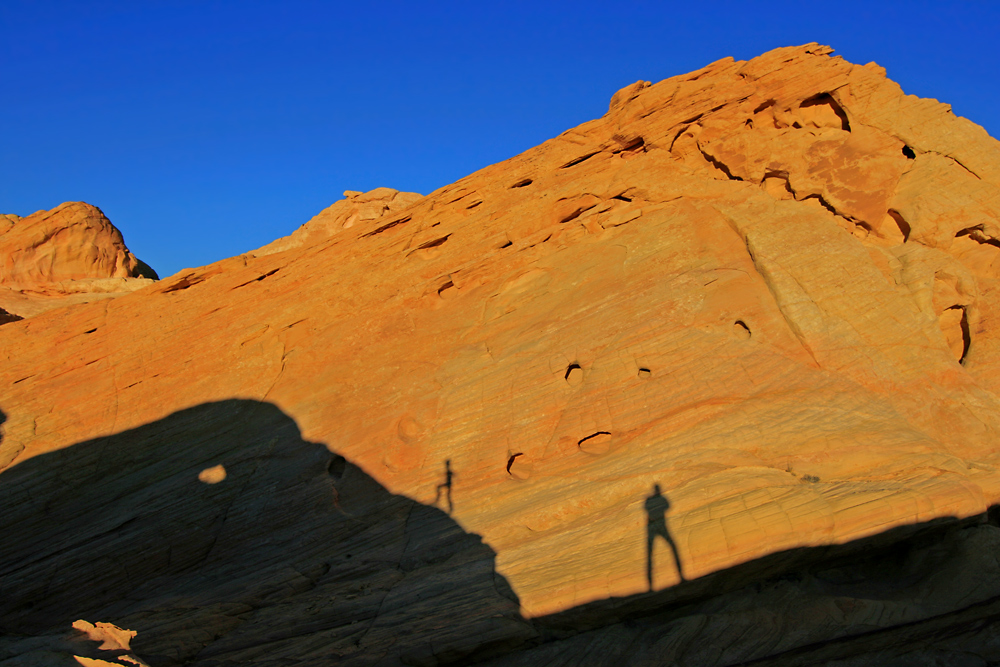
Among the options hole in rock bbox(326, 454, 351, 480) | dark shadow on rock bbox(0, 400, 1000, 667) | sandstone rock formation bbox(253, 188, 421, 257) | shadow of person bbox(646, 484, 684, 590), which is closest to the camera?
dark shadow on rock bbox(0, 400, 1000, 667)

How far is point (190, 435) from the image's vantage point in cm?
1598

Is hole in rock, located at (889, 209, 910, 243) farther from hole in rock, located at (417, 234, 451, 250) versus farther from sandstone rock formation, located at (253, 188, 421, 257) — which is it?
sandstone rock formation, located at (253, 188, 421, 257)

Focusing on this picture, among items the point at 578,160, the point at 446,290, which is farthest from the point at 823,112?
the point at 446,290

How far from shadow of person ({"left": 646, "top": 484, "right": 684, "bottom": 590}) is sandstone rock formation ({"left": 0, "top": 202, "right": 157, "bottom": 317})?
1005 inches

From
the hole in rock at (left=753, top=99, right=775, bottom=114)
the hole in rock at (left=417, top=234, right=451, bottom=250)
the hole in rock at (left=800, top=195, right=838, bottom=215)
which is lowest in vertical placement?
the hole in rock at (left=800, top=195, right=838, bottom=215)

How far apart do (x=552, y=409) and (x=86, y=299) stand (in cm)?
2302

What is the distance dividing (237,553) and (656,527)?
8.80m

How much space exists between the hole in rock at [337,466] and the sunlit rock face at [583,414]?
0.07 metres

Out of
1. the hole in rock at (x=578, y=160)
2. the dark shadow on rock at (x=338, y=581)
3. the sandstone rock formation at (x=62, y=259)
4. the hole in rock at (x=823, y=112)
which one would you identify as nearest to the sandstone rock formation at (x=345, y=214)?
the sandstone rock formation at (x=62, y=259)

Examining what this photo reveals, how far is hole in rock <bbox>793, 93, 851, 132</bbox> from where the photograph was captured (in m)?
15.7

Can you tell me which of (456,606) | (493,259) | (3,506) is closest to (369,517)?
(456,606)

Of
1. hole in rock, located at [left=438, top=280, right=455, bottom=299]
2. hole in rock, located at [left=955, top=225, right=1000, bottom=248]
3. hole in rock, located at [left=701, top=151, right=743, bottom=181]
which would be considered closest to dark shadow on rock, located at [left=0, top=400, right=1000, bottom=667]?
hole in rock, located at [left=438, top=280, right=455, bottom=299]

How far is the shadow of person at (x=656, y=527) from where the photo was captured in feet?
32.6

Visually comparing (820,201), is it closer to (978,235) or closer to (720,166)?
(720,166)
